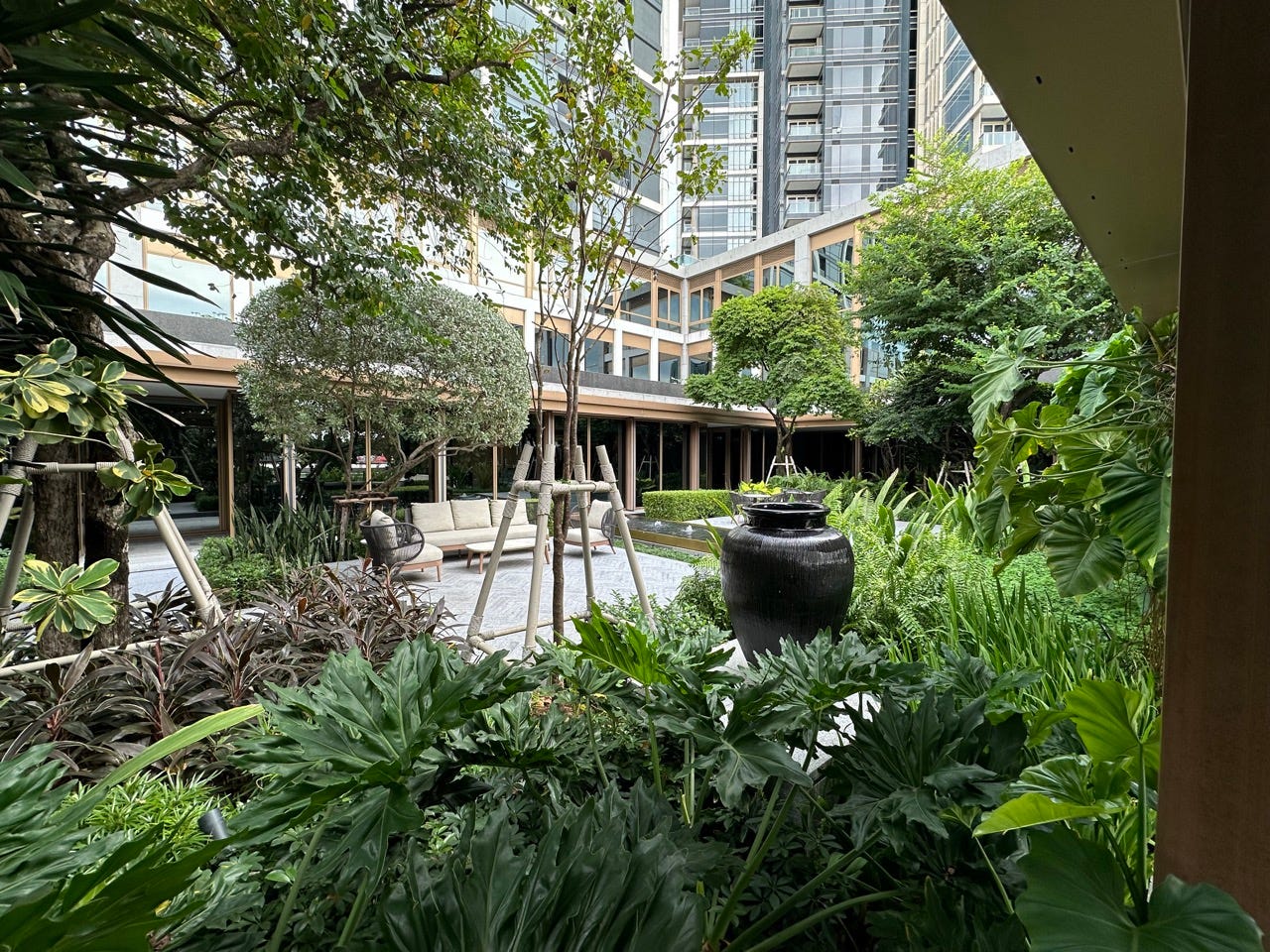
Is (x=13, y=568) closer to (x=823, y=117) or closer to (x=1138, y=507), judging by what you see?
(x=1138, y=507)

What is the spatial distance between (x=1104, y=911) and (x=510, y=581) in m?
6.91

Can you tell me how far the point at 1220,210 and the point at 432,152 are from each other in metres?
3.98

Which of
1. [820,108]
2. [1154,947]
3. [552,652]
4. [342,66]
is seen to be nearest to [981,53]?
[1154,947]

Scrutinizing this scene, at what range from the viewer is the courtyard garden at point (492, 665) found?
2.82 feet

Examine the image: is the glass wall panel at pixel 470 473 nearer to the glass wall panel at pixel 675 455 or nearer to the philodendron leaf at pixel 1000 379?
the glass wall panel at pixel 675 455

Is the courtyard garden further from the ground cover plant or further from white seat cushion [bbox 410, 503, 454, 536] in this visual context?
white seat cushion [bbox 410, 503, 454, 536]

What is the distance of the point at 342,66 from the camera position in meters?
2.40

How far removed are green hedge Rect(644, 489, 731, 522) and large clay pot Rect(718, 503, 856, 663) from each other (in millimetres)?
9575

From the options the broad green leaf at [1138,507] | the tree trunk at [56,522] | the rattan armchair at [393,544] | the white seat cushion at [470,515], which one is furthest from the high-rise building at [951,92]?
the tree trunk at [56,522]

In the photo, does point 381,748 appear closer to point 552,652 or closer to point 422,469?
point 552,652

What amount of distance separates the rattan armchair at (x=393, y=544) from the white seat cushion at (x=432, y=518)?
1.59m

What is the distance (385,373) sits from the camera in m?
7.45

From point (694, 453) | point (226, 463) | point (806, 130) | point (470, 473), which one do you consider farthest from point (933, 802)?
point (806, 130)

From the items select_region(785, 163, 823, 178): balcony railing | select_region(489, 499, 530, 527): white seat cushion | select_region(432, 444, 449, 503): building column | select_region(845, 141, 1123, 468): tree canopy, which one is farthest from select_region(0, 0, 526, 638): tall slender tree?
select_region(785, 163, 823, 178): balcony railing
